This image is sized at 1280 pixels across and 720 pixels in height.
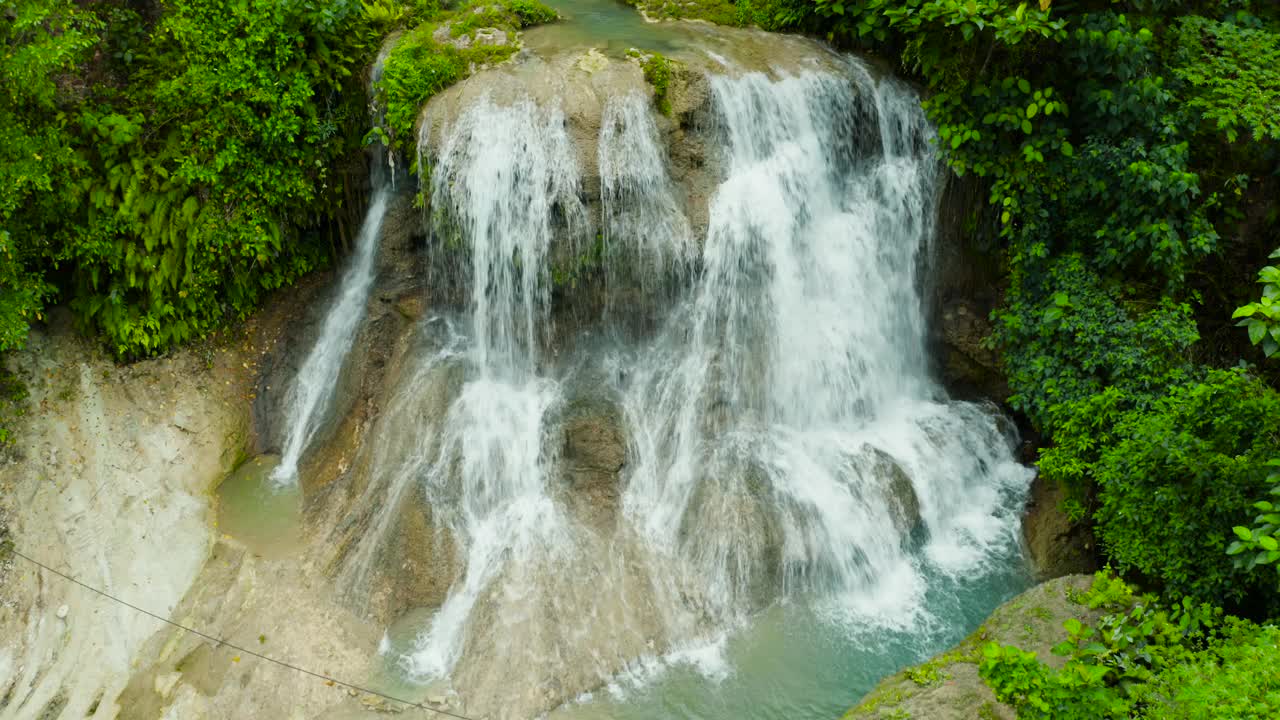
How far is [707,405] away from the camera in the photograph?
8.60 metres

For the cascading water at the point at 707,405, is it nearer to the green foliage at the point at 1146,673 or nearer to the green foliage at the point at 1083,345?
the green foliage at the point at 1083,345

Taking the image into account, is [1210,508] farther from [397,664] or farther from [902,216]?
[397,664]

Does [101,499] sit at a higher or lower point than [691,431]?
lower

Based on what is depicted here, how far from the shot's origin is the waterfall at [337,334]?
916 cm

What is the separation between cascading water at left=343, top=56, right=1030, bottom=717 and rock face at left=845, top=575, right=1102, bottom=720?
1.36 meters

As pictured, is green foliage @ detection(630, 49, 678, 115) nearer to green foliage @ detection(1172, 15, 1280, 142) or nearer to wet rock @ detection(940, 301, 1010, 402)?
wet rock @ detection(940, 301, 1010, 402)

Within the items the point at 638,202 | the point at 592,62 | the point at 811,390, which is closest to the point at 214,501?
the point at 638,202

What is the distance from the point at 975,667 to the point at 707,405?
3.66 m

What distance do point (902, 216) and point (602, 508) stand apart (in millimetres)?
4821

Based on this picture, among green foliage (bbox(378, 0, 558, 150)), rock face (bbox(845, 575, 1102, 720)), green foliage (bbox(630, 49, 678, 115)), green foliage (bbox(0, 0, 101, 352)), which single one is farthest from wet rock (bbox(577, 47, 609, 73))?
rock face (bbox(845, 575, 1102, 720))

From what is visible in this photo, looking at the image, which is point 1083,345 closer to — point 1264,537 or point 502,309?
point 1264,537

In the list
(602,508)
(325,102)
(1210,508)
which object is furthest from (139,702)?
(1210,508)

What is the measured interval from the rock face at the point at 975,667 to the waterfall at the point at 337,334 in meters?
6.43

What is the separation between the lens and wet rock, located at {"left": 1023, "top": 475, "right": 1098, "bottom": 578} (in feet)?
26.5
